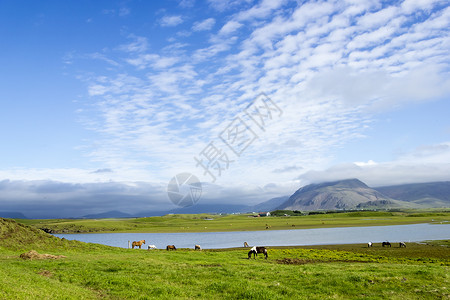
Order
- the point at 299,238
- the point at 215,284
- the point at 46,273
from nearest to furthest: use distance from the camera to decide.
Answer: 1. the point at 215,284
2. the point at 46,273
3. the point at 299,238

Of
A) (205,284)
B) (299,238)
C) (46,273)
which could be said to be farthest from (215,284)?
(299,238)

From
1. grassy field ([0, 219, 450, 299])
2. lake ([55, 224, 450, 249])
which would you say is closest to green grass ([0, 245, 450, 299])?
grassy field ([0, 219, 450, 299])

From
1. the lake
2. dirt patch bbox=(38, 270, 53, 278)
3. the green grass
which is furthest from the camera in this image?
the lake

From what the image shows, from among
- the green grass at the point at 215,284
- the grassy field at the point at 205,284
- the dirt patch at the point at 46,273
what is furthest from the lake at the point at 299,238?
the dirt patch at the point at 46,273

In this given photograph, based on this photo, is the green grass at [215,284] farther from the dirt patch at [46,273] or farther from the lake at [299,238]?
the lake at [299,238]

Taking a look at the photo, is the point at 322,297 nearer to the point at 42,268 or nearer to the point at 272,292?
the point at 272,292

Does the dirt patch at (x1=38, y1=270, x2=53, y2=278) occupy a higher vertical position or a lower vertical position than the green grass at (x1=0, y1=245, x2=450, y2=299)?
higher

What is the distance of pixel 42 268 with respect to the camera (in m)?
25.5

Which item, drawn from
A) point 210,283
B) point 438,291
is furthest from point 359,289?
point 210,283

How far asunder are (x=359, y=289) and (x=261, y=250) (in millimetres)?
24393

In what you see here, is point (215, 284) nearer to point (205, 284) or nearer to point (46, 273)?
point (205, 284)

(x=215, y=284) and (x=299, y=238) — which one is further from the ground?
(x=215, y=284)

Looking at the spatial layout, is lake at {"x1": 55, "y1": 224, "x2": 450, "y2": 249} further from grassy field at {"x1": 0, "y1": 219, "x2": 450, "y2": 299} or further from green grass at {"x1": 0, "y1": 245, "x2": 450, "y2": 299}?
green grass at {"x1": 0, "y1": 245, "x2": 450, "y2": 299}

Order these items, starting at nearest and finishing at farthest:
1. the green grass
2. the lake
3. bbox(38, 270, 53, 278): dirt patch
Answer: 1. the green grass
2. bbox(38, 270, 53, 278): dirt patch
3. the lake
